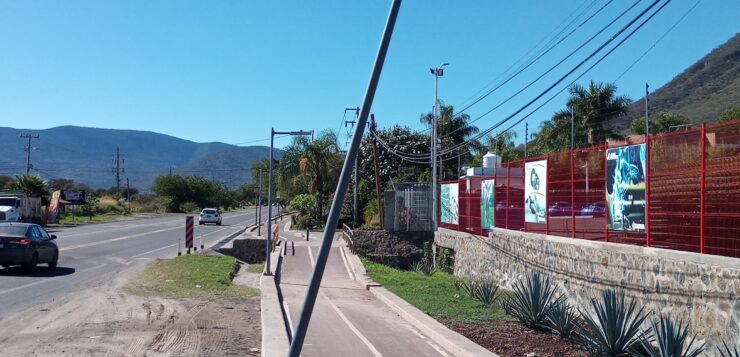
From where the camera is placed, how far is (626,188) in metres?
13.1

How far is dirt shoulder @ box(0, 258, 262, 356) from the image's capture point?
9.69m

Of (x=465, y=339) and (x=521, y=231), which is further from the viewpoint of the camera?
(x=521, y=231)

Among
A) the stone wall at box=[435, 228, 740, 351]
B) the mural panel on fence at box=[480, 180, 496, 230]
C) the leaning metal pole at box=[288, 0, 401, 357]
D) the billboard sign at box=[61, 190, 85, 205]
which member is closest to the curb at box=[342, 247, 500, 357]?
the stone wall at box=[435, 228, 740, 351]

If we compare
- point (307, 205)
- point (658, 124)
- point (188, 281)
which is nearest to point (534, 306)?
point (188, 281)

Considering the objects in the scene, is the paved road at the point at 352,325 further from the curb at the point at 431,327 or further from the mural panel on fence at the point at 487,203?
the mural panel on fence at the point at 487,203

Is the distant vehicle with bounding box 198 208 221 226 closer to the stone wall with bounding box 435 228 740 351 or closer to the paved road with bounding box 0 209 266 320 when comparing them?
the paved road with bounding box 0 209 266 320

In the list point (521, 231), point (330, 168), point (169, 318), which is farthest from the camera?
point (330, 168)

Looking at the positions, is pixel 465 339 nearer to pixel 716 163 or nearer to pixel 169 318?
pixel 716 163

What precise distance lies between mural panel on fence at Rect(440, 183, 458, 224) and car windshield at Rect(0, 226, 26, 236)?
15.1 m

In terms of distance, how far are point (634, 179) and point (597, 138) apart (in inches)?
1415

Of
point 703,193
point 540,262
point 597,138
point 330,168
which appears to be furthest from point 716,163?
point 330,168

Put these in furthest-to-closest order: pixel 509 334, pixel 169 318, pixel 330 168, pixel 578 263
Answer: pixel 330 168 < pixel 578 263 < pixel 169 318 < pixel 509 334

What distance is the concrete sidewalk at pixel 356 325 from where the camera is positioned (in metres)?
10.1

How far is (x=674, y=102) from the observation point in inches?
3231
